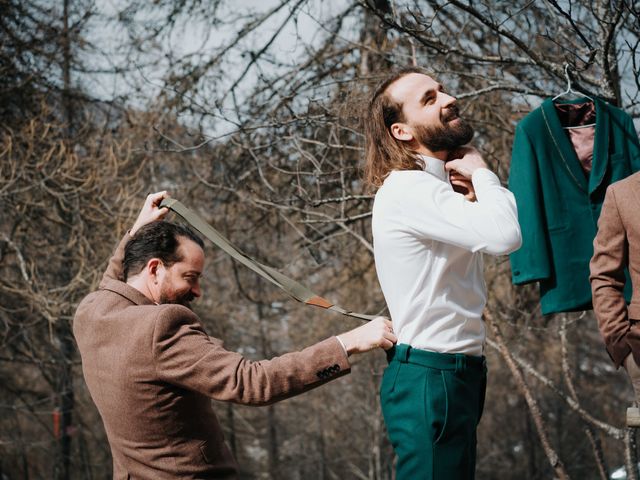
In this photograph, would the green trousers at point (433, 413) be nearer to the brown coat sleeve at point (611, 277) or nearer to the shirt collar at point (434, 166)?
the shirt collar at point (434, 166)

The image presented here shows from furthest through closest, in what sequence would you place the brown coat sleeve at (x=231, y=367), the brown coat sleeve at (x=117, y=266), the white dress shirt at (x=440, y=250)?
the brown coat sleeve at (x=117, y=266) < the brown coat sleeve at (x=231, y=367) < the white dress shirt at (x=440, y=250)

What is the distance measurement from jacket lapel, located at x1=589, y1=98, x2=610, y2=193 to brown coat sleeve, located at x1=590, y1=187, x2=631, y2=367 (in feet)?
1.09

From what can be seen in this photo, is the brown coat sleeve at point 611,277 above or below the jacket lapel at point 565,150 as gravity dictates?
below

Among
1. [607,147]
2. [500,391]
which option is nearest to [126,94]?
[607,147]

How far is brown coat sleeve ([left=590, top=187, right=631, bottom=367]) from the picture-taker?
9.18 ft

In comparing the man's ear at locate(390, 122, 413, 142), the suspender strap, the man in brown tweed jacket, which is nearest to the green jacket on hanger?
the man in brown tweed jacket

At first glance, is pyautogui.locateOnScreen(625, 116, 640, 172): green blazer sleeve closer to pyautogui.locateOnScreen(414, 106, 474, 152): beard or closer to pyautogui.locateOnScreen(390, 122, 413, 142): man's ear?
pyautogui.locateOnScreen(414, 106, 474, 152): beard

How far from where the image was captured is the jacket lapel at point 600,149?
319cm

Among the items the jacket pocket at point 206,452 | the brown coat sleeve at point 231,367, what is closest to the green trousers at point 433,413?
the brown coat sleeve at point 231,367

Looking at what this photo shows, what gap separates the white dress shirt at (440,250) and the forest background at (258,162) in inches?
55.4

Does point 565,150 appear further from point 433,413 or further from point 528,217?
point 433,413

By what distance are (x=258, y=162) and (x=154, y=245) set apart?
9.82ft

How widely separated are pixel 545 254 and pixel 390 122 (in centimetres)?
105

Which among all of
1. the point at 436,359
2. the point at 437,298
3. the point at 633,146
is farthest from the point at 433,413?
the point at 633,146
